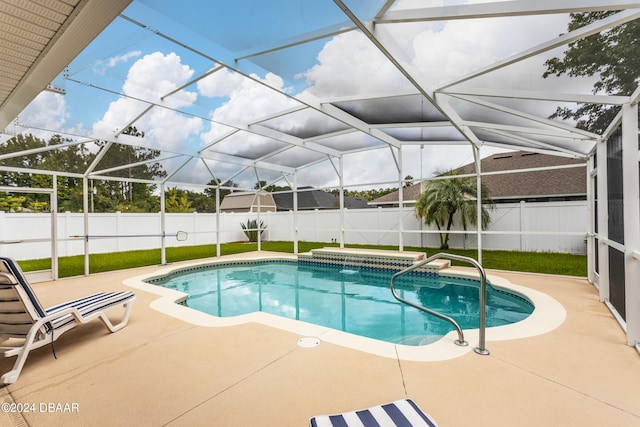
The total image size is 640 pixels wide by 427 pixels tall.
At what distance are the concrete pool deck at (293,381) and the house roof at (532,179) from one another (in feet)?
29.6

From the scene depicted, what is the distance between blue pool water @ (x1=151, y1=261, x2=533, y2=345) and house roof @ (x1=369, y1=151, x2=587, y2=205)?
→ 4838mm

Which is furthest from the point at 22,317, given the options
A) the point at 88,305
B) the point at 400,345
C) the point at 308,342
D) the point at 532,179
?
the point at 532,179

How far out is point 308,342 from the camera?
3.59 metres

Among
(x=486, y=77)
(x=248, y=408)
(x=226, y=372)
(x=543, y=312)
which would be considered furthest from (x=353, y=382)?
(x=486, y=77)

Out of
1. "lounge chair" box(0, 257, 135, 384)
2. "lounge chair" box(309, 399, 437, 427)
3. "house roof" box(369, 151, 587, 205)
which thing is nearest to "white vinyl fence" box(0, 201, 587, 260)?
"house roof" box(369, 151, 587, 205)

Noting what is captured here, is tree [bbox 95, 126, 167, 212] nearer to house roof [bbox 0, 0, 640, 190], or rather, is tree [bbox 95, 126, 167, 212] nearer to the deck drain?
house roof [bbox 0, 0, 640, 190]

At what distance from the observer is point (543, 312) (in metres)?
4.64

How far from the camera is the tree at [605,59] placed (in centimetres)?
270

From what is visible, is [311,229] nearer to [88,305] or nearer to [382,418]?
[88,305]

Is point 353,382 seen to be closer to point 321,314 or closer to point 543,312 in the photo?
point 321,314

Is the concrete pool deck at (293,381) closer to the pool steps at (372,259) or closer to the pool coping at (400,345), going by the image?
the pool coping at (400,345)

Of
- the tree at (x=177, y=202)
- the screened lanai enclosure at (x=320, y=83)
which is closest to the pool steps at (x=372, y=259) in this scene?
the screened lanai enclosure at (x=320, y=83)

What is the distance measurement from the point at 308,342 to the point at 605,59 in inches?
176

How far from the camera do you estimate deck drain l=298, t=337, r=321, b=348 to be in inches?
138
